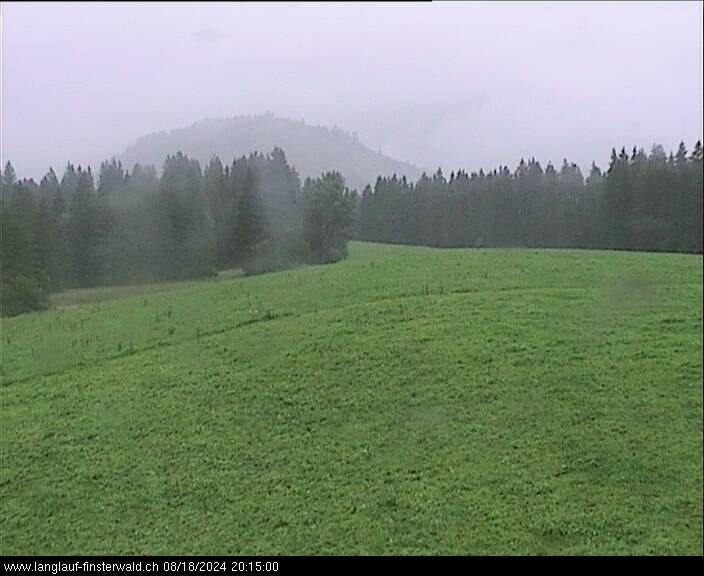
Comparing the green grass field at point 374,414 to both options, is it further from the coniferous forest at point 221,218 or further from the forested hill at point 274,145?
the forested hill at point 274,145

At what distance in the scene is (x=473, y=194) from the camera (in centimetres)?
388

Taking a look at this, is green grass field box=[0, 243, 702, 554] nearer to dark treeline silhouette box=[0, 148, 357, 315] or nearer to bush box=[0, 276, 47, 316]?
bush box=[0, 276, 47, 316]

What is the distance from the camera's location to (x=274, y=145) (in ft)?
13.4

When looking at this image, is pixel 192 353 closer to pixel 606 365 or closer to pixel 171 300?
pixel 171 300

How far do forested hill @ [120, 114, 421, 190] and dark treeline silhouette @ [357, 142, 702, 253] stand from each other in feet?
0.38

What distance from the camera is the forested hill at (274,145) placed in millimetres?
3881

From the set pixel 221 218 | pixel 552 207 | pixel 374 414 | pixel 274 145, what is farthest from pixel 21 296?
pixel 552 207

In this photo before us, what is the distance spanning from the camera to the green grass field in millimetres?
3525

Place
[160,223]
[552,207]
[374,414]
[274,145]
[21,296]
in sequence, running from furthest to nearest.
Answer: [374,414] < [21,296] < [160,223] < [274,145] < [552,207]

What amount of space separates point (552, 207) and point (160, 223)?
2.25 m

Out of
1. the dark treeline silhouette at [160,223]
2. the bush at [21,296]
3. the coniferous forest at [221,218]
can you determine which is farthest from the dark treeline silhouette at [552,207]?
the bush at [21,296]

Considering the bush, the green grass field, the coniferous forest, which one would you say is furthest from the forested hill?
the bush

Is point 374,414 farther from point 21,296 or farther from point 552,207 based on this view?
point 21,296

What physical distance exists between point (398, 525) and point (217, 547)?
35.4 inches
